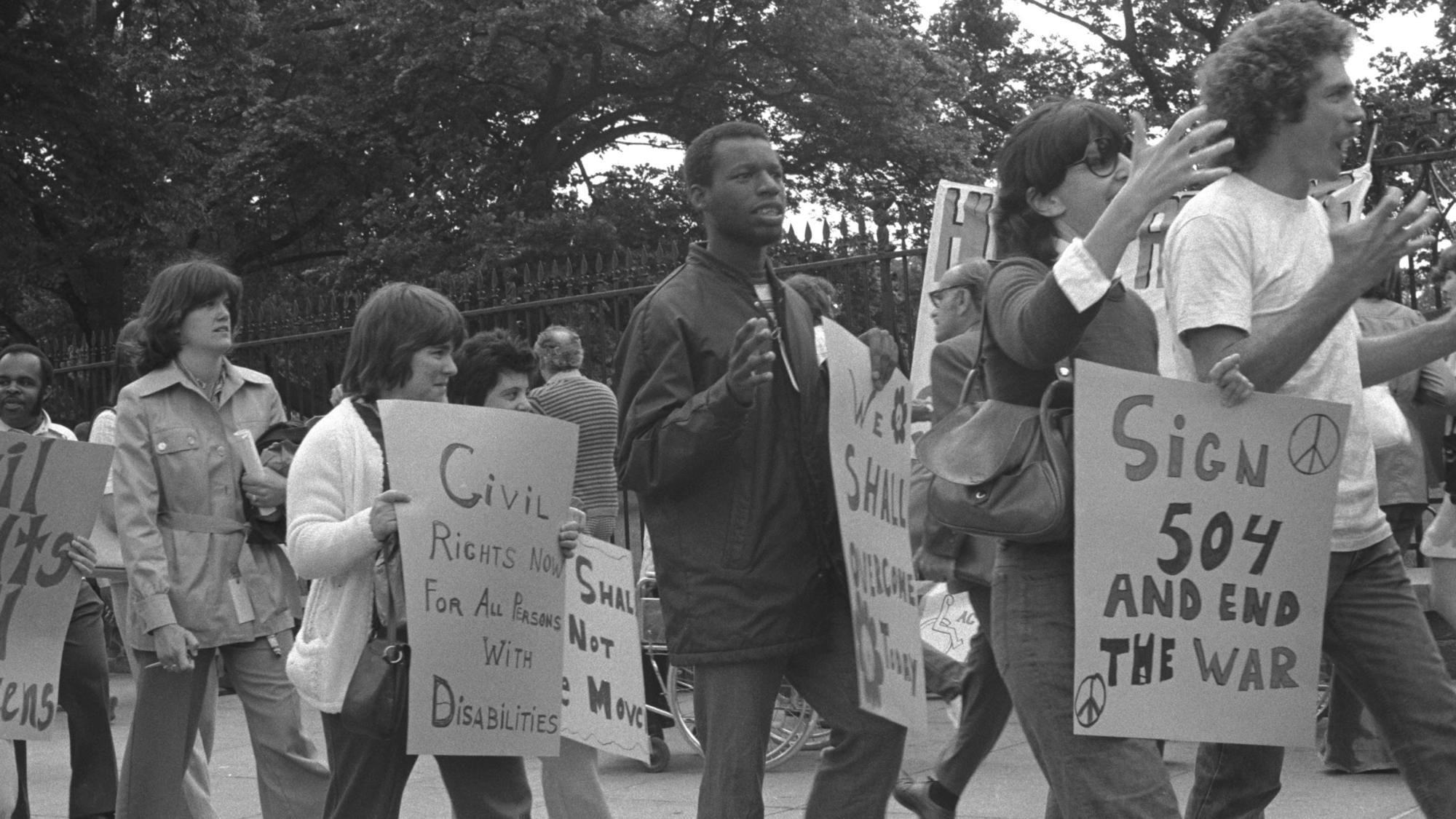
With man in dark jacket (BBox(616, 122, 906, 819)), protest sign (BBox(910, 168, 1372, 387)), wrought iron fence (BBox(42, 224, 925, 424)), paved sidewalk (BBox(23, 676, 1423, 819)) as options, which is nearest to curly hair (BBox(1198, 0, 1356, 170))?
man in dark jacket (BBox(616, 122, 906, 819))

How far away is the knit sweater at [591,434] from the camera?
7801mm

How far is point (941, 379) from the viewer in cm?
507

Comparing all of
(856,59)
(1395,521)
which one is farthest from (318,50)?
(1395,521)

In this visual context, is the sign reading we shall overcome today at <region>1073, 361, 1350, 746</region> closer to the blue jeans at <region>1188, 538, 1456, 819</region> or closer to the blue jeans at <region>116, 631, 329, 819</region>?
the blue jeans at <region>1188, 538, 1456, 819</region>

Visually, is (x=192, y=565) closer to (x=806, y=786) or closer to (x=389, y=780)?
(x=389, y=780)

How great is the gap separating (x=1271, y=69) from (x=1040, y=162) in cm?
51

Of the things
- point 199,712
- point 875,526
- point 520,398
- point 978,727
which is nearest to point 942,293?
point 978,727

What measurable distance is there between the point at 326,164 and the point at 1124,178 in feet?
80.8

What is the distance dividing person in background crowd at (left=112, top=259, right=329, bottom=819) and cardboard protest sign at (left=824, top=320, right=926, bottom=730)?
2.02m

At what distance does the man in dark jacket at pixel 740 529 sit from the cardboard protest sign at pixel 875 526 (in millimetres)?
77

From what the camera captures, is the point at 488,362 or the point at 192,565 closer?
the point at 488,362

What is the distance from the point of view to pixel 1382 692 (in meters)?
3.36

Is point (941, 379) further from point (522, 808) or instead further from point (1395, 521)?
point (1395, 521)

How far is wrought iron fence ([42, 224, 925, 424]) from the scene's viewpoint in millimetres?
8883
